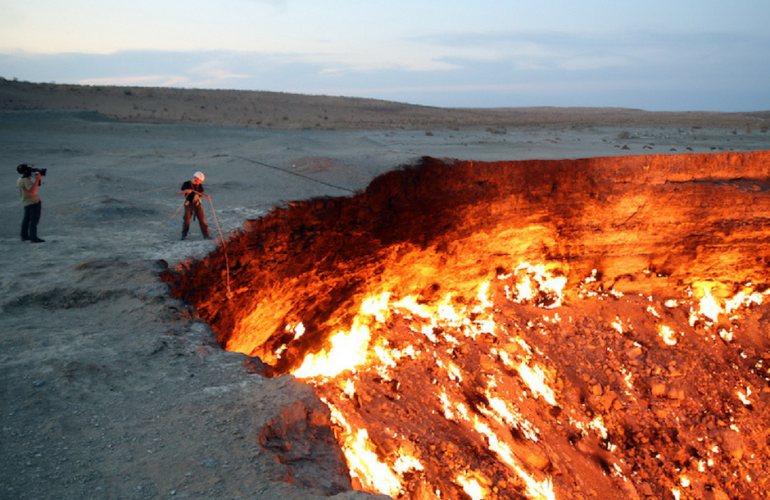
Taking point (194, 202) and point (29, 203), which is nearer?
point (29, 203)

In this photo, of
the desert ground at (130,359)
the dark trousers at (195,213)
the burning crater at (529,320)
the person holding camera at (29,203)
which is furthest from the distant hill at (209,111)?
the dark trousers at (195,213)

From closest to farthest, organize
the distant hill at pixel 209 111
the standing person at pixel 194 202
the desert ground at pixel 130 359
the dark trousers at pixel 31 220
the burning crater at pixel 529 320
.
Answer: the desert ground at pixel 130 359, the dark trousers at pixel 31 220, the standing person at pixel 194 202, the burning crater at pixel 529 320, the distant hill at pixel 209 111

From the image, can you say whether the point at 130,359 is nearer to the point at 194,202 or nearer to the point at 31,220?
the point at 194,202

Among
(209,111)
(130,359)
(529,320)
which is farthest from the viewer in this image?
(209,111)

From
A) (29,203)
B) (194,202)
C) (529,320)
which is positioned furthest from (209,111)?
(194,202)

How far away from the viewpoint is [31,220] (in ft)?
22.3

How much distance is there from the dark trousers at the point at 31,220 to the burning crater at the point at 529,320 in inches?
95.2

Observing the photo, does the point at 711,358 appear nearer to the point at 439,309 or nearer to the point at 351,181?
the point at 439,309

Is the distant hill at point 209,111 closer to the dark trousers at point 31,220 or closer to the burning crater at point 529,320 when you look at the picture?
the burning crater at point 529,320

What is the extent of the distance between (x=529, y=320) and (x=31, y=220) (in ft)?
29.9

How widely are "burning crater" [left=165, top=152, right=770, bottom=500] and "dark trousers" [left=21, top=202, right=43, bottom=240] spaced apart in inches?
95.2

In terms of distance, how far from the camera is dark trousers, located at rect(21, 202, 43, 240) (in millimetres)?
6758

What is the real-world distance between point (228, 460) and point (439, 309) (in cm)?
828

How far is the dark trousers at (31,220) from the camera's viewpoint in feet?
22.2
